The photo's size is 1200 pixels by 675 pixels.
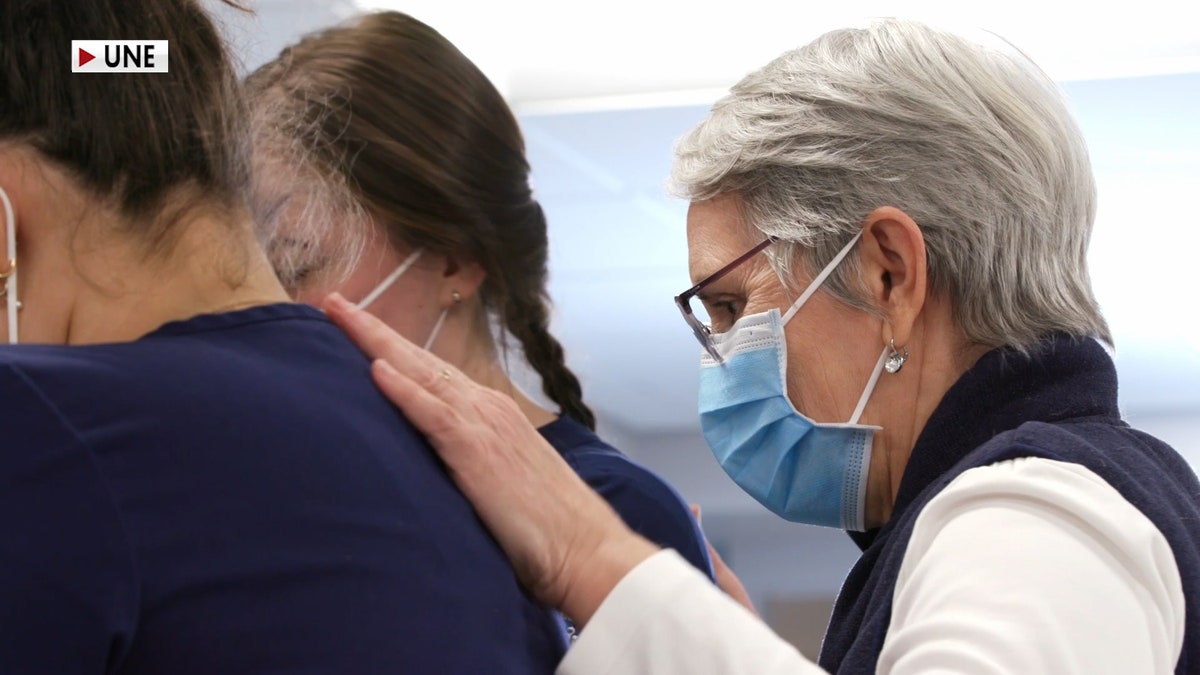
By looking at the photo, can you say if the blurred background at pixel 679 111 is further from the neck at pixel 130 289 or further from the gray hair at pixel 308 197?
Answer: the neck at pixel 130 289

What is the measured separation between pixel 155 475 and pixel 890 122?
893 mm

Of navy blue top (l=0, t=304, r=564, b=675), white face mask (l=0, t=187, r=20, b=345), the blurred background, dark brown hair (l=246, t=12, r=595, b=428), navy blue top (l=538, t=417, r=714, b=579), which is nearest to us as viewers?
navy blue top (l=0, t=304, r=564, b=675)

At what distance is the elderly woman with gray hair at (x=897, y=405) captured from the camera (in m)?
0.97

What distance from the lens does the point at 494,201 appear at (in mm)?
1903

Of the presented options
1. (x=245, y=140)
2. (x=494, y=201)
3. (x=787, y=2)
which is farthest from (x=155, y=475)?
(x=787, y=2)

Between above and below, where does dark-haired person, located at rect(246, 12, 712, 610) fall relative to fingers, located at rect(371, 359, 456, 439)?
below

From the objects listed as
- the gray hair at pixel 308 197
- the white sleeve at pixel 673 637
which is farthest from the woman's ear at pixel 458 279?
the white sleeve at pixel 673 637

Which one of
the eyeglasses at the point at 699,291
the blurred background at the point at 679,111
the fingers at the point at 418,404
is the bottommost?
the blurred background at the point at 679,111

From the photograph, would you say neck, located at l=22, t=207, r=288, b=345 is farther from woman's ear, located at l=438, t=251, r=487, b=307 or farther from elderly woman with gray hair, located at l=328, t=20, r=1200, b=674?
woman's ear, located at l=438, t=251, r=487, b=307

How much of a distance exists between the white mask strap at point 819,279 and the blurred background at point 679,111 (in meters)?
0.73

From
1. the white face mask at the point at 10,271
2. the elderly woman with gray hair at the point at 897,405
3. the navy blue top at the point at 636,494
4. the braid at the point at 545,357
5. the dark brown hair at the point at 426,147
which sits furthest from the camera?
the braid at the point at 545,357

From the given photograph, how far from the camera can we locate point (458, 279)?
6.21 feet

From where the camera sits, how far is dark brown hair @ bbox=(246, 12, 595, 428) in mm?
1794

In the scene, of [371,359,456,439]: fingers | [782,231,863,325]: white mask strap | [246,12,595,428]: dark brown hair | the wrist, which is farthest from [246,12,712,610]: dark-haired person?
[371,359,456,439]: fingers
